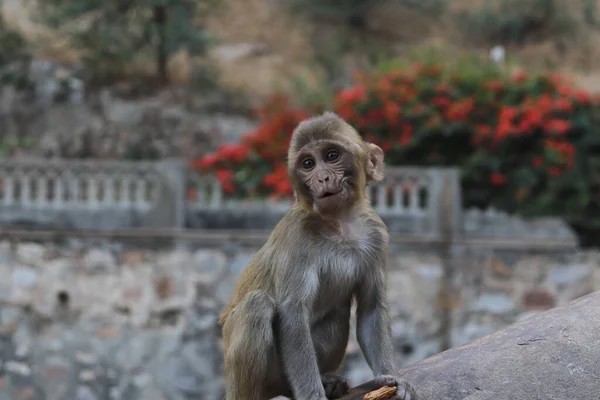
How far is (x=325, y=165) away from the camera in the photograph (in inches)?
111

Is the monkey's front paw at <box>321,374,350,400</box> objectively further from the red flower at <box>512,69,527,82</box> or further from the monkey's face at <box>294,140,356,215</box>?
the red flower at <box>512,69,527,82</box>

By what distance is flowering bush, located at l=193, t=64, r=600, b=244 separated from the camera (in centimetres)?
869

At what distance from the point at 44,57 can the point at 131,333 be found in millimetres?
9657

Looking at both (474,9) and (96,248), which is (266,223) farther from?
(474,9)

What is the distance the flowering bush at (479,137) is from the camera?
8.69 m

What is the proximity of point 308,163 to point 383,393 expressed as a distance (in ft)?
2.95

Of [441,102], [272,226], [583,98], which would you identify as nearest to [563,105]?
[583,98]

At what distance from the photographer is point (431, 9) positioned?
21.2 m

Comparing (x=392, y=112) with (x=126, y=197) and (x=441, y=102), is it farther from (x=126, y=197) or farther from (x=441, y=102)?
(x=126, y=197)

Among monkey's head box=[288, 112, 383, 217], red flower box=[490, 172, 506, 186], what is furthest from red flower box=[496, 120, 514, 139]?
monkey's head box=[288, 112, 383, 217]

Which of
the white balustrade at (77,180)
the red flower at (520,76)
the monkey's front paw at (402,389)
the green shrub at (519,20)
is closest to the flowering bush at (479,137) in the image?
the red flower at (520,76)

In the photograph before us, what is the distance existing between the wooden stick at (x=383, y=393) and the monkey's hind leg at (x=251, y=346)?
476 millimetres

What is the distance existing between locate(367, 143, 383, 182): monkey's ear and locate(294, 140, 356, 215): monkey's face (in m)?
0.15

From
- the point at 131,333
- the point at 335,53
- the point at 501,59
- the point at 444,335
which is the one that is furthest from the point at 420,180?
the point at 335,53
